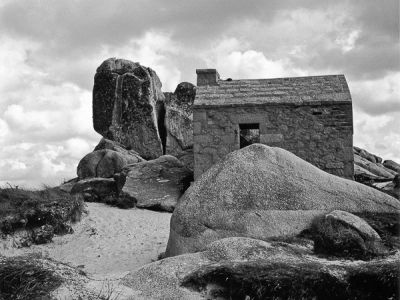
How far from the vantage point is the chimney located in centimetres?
1648

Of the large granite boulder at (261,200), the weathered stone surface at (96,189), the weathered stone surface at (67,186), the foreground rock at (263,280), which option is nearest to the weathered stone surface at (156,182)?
the weathered stone surface at (96,189)

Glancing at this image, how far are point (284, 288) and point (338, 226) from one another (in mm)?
1690

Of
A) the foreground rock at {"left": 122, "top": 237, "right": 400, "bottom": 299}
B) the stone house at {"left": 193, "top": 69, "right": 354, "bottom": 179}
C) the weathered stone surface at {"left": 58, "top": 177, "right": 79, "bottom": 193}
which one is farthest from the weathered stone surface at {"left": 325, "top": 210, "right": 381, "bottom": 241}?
the weathered stone surface at {"left": 58, "top": 177, "right": 79, "bottom": 193}

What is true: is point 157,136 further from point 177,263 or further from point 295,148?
point 177,263

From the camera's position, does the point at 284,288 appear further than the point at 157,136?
No

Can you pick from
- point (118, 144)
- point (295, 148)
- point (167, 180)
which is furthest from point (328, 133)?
point (118, 144)

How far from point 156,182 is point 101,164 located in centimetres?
382

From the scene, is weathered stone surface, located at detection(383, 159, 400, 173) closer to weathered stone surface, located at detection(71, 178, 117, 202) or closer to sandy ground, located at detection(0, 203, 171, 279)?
weathered stone surface, located at detection(71, 178, 117, 202)

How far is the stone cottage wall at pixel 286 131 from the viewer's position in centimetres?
1454

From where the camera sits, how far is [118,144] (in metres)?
21.5

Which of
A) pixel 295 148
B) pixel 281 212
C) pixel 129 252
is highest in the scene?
pixel 295 148

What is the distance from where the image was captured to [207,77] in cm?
1653

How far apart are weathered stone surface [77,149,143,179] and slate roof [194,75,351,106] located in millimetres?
4611

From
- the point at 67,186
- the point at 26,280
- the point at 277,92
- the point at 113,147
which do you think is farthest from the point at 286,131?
the point at 26,280
